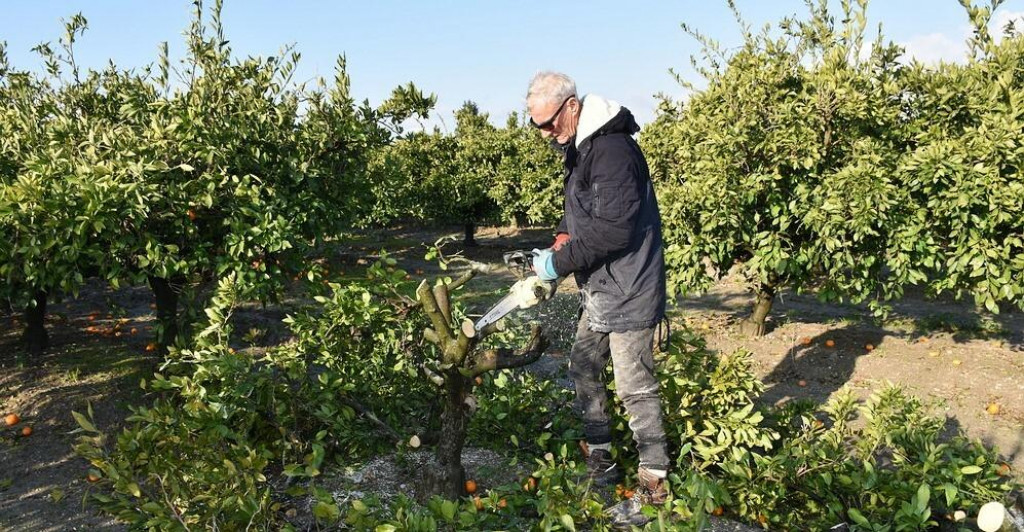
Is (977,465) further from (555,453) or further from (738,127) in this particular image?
(738,127)

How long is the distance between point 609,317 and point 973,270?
184 inches

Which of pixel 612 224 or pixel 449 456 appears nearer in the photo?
pixel 612 224

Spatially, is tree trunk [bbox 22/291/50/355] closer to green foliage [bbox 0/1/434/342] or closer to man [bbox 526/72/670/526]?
green foliage [bbox 0/1/434/342]

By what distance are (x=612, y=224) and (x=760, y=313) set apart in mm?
6165

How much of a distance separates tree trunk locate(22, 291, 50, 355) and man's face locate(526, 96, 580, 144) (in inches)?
264

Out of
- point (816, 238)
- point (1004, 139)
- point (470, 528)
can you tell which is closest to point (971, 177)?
point (1004, 139)

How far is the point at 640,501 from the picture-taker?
3.51 m

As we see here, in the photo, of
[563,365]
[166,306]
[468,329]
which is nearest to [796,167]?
[563,365]

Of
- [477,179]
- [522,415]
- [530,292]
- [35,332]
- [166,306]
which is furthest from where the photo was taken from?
[477,179]

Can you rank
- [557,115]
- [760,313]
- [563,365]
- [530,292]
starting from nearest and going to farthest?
[530,292]
[557,115]
[563,365]
[760,313]

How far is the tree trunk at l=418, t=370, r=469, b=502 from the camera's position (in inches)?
137

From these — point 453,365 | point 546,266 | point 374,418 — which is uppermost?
point 546,266

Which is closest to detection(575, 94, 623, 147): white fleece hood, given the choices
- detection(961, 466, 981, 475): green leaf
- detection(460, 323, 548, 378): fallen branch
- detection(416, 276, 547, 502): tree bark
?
detection(416, 276, 547, 502): tree bark

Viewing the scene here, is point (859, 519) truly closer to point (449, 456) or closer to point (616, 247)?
point (616, 247)
